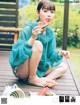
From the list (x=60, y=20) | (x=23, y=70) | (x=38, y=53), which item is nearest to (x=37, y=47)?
(x=38, y=53)

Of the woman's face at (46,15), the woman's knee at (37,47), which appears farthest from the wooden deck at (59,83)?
the woman's face at (46,15)

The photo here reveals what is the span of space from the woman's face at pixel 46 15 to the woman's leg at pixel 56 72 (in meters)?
0.28

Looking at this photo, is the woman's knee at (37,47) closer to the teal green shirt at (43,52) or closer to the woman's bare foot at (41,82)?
the teal green shirt at (43,52)

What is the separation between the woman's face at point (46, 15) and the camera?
1391mm

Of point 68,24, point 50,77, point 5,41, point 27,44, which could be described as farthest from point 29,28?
point 5,41

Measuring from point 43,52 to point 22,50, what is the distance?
0.17 m

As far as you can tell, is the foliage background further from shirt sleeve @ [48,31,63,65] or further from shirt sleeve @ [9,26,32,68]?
shirt sleeve @ [9,26,32,68]

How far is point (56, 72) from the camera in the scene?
1570mm

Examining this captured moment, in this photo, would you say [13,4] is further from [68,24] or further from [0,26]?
[68,24]

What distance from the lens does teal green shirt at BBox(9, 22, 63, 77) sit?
1362mm

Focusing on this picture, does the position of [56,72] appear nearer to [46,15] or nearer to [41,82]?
[41,82]

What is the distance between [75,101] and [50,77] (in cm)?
59

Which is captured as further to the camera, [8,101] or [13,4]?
[13,4]

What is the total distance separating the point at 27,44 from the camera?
134 cm
